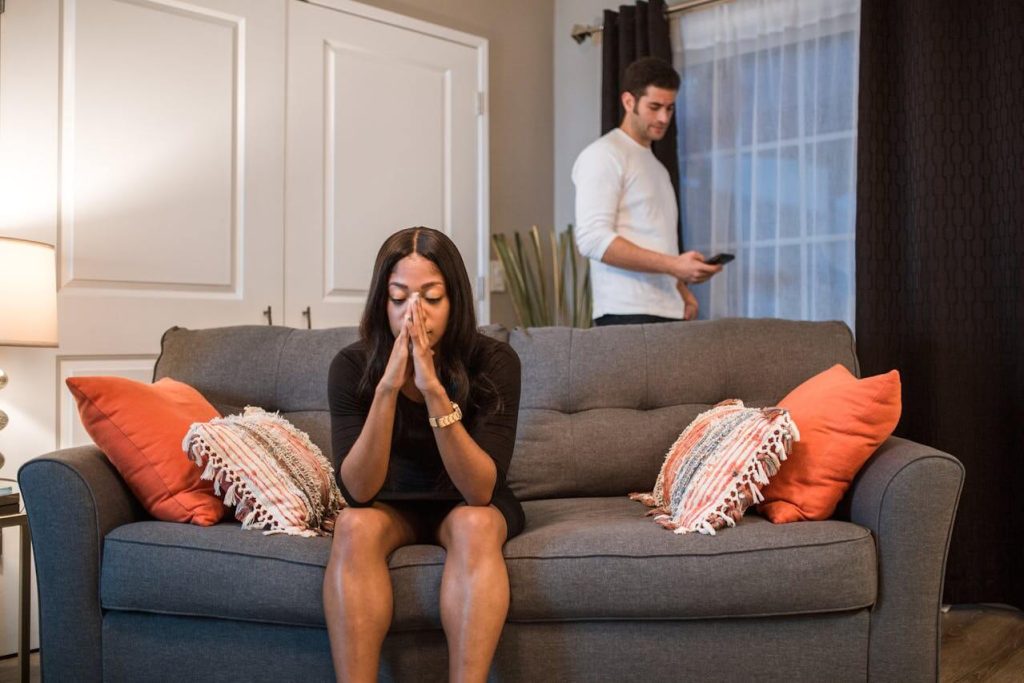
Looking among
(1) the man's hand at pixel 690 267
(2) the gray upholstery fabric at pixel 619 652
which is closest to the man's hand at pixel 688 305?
(1) the man's hand at pixel 690 267

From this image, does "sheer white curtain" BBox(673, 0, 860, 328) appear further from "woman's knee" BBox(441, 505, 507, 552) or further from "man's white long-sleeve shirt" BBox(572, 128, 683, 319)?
"woman's knee" BBox(441, 505, 507, 552)

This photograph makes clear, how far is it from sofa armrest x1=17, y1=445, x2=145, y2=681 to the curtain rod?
2704mm

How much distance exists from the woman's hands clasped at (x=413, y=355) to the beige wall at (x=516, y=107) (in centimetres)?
207

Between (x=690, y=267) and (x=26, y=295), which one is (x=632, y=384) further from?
(x=26, y=295)

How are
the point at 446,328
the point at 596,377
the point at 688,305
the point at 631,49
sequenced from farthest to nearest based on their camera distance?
1. the point at 631,49
2. the point at 688,305
3. the point at 596,377
4. the point at 446,328

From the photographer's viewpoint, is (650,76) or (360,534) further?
(650,76)

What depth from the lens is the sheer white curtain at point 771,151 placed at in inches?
129

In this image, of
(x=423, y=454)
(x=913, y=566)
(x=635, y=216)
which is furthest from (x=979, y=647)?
(x=423, y=454)

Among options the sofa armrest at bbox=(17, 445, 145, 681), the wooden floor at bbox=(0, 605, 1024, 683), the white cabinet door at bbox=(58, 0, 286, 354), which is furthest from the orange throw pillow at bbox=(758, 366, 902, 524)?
the white cabinet door at bbox=(58, 0, 286, 354)

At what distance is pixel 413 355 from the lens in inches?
73.9

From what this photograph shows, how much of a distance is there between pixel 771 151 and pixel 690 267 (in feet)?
2.78

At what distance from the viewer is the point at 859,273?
120 inches

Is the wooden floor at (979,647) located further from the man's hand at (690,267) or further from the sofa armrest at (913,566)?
the man's hand at (690,267)

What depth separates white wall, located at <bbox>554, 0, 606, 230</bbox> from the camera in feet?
13.5
